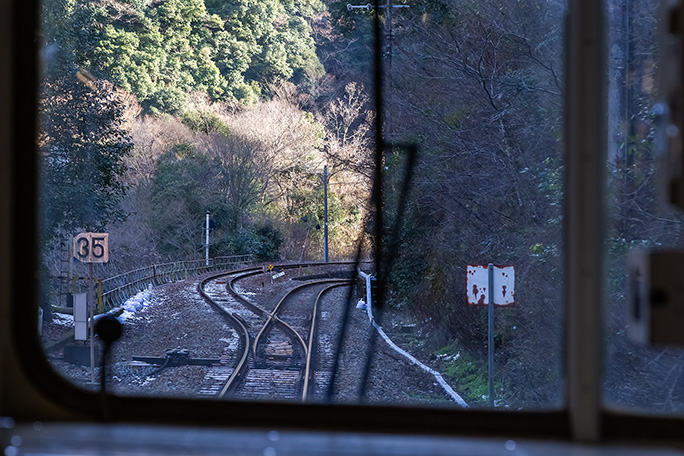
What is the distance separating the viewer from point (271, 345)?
26.2ft

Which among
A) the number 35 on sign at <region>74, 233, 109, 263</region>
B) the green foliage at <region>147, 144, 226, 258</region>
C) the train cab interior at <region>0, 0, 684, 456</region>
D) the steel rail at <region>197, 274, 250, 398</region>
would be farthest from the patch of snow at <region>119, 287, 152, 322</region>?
the train cab interior at <region>0, 0, 684, 456</region>

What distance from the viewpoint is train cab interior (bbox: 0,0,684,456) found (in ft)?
3.28

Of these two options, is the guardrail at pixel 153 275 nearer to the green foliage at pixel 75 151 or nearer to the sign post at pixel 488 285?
the green foliage at pixel 75 151

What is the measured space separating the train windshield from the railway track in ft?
0.17

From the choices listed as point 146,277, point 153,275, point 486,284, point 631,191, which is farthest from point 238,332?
point 631,191

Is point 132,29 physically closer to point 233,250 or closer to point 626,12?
point 233,250

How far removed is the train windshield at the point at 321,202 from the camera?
19.5ft

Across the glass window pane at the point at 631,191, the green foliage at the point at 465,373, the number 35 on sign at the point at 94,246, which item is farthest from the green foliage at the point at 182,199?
the glass window pane at the point at 631,191

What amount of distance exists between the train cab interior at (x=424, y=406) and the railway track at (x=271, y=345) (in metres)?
3.79

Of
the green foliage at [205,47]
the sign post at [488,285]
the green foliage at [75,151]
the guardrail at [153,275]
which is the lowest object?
the guardrail at [153,275]

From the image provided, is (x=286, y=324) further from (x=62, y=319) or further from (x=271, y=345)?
(x=62, y=319)

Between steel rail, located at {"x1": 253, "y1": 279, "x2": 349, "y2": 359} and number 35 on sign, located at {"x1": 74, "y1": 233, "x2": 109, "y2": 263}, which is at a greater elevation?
number 35 on sign, located at {"x1": 74, "y1": 233, "x2": 109, "y2": 263}

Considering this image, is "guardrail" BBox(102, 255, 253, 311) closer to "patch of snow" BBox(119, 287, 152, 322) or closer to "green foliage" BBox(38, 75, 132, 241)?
"patch of snow" BBox(119, 287, 152, 322)

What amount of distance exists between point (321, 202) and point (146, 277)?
369 centimetres
